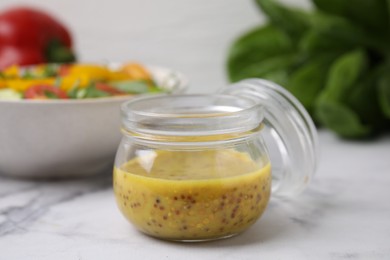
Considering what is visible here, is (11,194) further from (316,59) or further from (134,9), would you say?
(134,9)

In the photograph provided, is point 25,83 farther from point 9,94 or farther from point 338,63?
point 338,63

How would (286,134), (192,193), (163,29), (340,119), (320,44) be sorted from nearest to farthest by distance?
(192,193)
(286,134)
(340,119)
(320,44)
(163,29)

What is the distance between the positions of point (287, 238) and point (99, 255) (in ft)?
0.80

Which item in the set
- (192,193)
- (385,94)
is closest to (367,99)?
(385,94)

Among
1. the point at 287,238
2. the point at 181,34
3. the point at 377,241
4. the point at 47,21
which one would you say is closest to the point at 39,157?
the point at 287,238

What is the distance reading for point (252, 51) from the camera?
63.9 inches

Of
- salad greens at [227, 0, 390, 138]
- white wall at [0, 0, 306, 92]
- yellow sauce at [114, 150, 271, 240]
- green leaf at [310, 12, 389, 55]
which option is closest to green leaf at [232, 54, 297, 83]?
salad greens at [227, 0, 390, 138]

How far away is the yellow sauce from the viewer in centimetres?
85

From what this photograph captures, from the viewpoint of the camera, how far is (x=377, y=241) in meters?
0.89

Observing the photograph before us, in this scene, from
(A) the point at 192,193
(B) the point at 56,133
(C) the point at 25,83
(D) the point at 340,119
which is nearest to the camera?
(A) the point at 192,193

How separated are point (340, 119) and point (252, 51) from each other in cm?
33

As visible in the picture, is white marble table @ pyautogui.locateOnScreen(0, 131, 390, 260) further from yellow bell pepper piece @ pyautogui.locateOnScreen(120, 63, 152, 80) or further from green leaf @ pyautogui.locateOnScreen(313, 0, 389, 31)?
green leaf @ pyautogui.locateOnScreen(313, 0, 389, 31)

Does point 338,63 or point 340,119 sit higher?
point 338,63

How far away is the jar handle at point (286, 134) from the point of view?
3.32 ft
